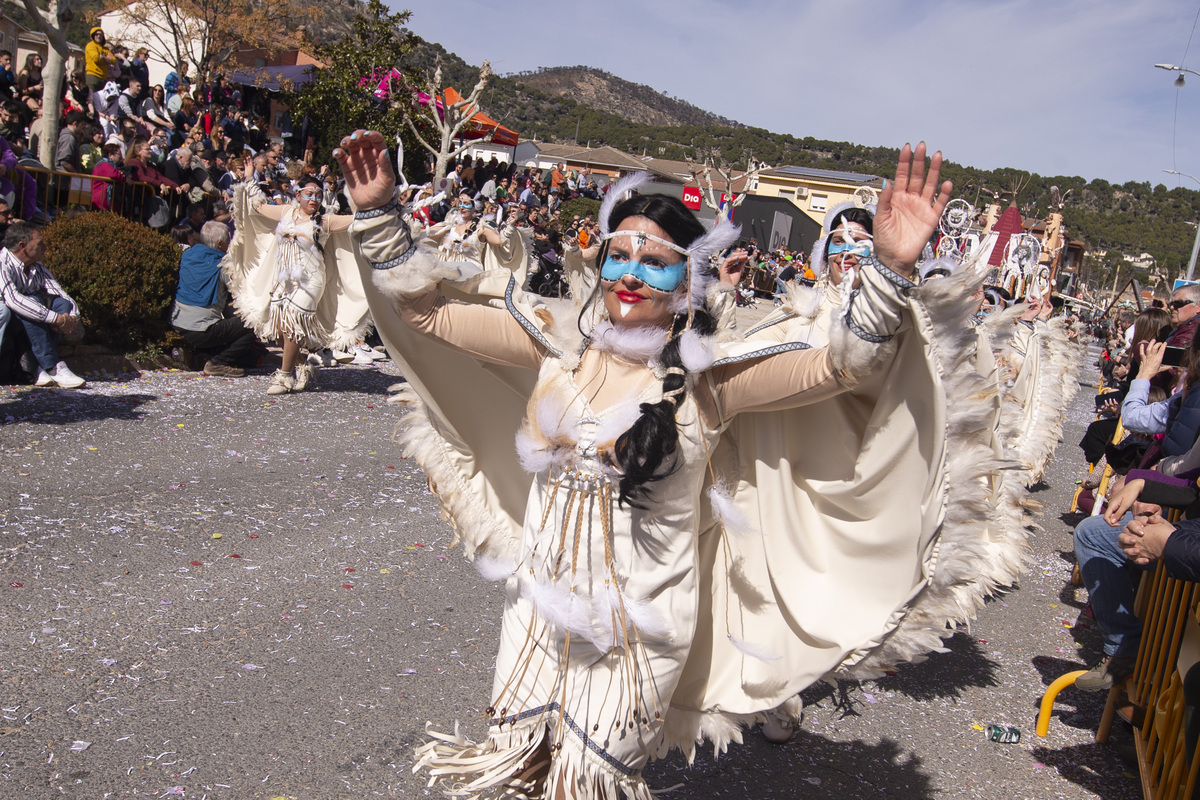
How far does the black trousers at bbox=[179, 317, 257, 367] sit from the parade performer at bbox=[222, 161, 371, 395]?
444mm

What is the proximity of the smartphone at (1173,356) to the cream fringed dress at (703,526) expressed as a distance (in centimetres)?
290

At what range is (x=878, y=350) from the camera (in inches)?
78.5

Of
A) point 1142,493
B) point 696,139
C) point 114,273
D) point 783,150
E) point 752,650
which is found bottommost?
point 752,650

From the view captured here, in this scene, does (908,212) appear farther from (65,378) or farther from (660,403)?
(65,378)

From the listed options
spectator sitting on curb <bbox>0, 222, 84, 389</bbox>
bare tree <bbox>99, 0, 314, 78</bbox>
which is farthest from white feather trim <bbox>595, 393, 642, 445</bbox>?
bare tree <bbox>99, 0, 314, 78</bbox>

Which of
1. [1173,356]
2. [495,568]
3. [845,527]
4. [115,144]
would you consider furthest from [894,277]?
[115,144]

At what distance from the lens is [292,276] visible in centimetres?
795

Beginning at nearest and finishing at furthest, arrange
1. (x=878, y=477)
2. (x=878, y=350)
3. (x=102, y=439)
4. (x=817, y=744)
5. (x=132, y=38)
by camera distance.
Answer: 1. (x=878, y=350)
2. (x=878, y=477)
3. (x=817, y=744)
4. (x=102, y=439)
5. (x=132, y=38)

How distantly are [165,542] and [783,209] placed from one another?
40.5 m

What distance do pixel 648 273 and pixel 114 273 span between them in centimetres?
726

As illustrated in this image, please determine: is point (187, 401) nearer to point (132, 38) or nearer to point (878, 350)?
point (878, 350)

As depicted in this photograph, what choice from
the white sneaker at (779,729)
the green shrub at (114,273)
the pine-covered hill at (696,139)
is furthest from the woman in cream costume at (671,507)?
the pine-covered hill at (696,139)

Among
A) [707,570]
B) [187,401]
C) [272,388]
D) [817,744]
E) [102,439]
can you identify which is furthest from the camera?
[272,388]

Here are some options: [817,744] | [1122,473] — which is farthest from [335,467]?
[1122,473]
